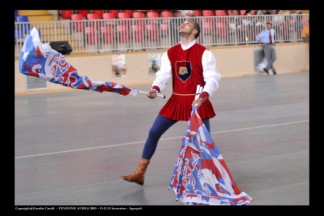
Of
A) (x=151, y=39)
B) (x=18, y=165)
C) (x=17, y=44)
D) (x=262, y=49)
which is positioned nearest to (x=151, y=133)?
(x=18, y=165)

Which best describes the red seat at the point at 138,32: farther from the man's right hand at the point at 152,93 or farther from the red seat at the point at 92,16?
the man's right hand at the point at 152,93

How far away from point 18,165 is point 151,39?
→ 16423mm

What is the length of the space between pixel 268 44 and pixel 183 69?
20.5 metres

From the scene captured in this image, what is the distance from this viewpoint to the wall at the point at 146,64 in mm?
24469

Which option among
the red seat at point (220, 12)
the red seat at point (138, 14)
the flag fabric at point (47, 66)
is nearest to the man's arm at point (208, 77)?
the flag fabric at point (47, 66)

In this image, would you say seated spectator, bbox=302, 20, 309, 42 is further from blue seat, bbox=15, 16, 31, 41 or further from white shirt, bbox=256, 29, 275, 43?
blue seat, bbox=15, 16, 31, 41

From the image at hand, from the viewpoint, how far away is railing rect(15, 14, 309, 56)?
984 inches

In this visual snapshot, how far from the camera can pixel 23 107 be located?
18.8 metres

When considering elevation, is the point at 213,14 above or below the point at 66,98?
above

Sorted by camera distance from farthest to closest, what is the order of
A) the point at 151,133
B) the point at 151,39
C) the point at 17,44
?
the point at 151,39, the point at 17,44, the point at 151,133

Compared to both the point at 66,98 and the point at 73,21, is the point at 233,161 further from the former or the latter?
the point at 73,21

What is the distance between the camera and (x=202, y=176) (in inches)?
307

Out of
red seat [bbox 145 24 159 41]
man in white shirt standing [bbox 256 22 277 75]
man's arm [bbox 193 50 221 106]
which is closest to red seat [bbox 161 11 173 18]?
red seat [bbox 145 24 159 41]

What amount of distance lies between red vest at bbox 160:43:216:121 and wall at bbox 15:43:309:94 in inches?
586
